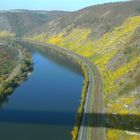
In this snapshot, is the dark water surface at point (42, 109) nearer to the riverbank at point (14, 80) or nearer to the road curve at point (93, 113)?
the riverbank at point (14, 80)

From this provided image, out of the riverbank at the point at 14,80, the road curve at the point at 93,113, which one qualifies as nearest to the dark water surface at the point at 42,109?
the riverbank at the point at 14,80

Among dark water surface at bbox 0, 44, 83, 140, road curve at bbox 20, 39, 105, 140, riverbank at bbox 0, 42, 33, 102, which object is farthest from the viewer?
riverbank at bbox 0, 42, 33, 102

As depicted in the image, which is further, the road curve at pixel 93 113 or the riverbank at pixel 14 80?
the riverbank at pixel 14 80

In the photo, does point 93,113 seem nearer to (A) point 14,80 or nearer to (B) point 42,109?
(B) point 42,109

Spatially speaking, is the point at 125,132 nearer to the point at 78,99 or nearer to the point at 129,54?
the point at 78,99

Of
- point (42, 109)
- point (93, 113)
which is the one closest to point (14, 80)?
point (42, 109)

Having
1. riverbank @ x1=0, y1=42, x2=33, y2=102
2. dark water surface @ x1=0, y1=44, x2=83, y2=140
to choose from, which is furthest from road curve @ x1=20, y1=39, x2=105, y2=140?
riverbank @ x1=0, y1=42, x2=33, y2=102

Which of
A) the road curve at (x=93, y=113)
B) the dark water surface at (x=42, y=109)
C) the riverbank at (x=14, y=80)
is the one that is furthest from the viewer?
the riverbank at (x=14, y=80)

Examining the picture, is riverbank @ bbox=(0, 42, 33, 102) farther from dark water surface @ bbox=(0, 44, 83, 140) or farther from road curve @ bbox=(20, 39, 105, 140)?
road curve @ bbox=(20, 39, 105, 140)
